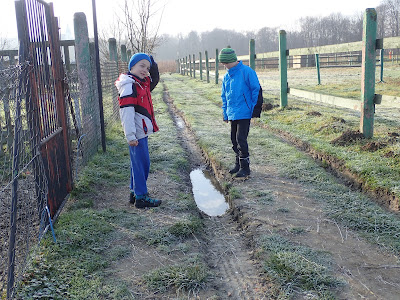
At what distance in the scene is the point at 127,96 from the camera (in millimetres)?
4059

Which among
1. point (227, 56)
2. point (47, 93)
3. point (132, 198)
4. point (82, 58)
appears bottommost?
point (132, 198)

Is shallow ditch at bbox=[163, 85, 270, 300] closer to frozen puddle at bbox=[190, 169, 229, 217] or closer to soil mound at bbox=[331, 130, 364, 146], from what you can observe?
frozen puddle at bbox=[190, 169, 229, 217]

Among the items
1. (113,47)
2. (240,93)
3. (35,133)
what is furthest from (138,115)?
(113,47)

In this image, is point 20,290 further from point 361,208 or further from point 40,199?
point 361,208

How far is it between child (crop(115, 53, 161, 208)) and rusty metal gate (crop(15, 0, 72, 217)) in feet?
2.44

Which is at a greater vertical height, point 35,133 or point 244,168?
point 35,133

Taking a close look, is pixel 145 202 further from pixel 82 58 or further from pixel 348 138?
pixel 348 138

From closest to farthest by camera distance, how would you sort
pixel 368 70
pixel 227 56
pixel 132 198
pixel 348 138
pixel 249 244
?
pixel 249 244, pixel 132 198, pixel 227 56, pixel 368 70, pixel 348 138

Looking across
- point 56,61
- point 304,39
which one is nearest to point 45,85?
point 56,61

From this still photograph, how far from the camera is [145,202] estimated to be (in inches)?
176

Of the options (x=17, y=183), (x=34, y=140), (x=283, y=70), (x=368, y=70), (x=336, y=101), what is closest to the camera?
(x=17, y=183)

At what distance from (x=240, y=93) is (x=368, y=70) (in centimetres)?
260

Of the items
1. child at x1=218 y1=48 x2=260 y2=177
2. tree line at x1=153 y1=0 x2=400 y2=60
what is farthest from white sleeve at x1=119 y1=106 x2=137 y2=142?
tree line at x1=153 y1=0 x2=400 y2=60

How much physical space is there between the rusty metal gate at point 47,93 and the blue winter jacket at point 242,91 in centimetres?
217
